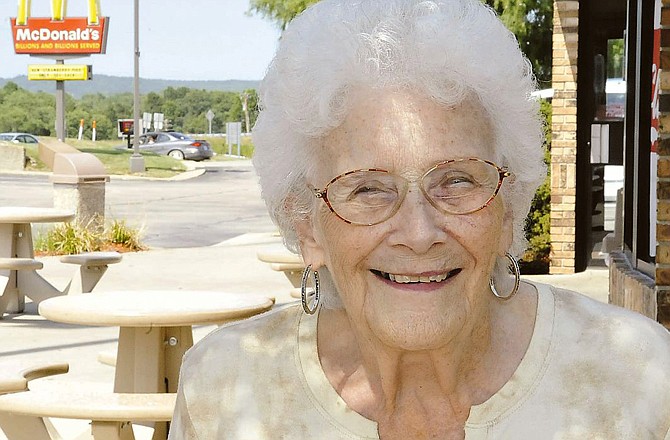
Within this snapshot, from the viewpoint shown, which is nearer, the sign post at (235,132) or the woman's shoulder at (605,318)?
the woman's shoulder at (605,318)

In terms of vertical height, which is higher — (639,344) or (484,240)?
(484,240)

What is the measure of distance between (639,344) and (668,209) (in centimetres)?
321

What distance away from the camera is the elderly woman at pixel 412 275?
2.00m

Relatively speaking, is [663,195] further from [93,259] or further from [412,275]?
[93,259]

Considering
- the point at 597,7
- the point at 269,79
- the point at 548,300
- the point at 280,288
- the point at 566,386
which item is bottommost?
the point at 280,288

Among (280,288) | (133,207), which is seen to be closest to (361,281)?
(280,288)

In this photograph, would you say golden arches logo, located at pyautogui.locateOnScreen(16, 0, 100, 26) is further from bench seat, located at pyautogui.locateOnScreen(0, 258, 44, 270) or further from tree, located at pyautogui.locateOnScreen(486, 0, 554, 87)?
bench seat, located at pyautogui.locateOnScreen(0, 258, 44, 270)

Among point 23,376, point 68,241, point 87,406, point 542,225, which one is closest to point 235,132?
point 68,241

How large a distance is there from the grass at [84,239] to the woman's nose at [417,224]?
12835 mm

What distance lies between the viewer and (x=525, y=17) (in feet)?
68.4

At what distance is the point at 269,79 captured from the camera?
2.18m

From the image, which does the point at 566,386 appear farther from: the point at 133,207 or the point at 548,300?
the point at 133,207

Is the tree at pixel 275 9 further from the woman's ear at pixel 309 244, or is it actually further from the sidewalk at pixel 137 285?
the woman's ear at pixel 309 244

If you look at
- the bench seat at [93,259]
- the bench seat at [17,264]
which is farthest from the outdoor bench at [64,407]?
the bench seat at [17,264]
